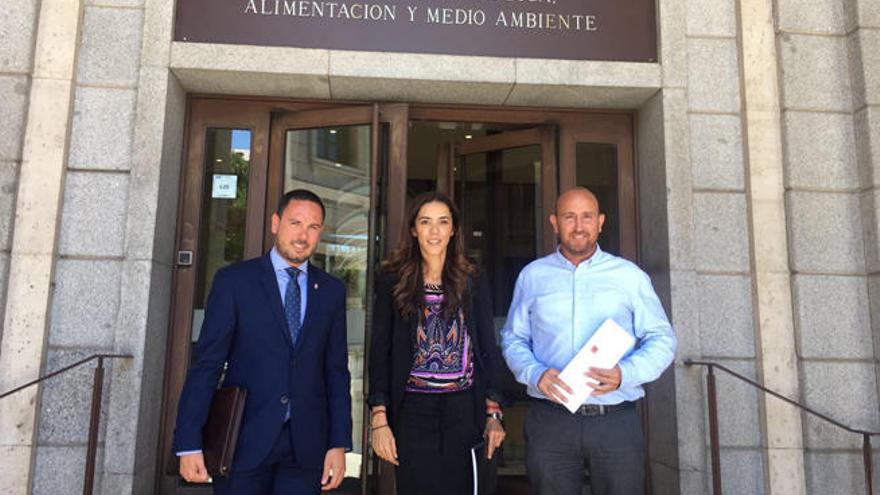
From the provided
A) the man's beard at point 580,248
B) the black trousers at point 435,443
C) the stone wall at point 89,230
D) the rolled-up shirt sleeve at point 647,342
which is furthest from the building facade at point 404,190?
the black trousers at point 435,443

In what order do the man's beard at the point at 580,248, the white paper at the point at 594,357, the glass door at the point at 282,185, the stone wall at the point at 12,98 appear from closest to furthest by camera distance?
1. the white paper at the point at 594,357
2. the man's beard at the point at 580,248
3. the stone wall at the point at 12,98
4. the glass door at the point at 282,185

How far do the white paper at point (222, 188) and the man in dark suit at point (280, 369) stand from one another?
197 cm

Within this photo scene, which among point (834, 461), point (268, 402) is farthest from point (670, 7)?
point (268, 402)

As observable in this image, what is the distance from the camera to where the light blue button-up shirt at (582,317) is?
120 inches

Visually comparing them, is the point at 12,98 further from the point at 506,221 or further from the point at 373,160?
the point at 506,221

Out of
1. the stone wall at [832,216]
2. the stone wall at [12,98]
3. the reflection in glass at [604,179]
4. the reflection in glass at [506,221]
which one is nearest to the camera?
the stone wall at [12,98]

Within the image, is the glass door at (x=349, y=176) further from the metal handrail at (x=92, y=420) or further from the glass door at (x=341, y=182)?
the metal handrail at (x=92, y=420)

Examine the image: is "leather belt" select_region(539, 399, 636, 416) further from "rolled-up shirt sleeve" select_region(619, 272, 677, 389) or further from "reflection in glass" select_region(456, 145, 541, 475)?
"reflection in glass" select_region(456, 145, 541, 475)

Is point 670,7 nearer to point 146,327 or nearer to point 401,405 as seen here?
point 401,405

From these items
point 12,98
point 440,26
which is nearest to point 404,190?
point 440,26

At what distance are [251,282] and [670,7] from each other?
376cm

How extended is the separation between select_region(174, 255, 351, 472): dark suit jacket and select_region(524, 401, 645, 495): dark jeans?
3.15 ft

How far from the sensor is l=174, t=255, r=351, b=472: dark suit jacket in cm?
269

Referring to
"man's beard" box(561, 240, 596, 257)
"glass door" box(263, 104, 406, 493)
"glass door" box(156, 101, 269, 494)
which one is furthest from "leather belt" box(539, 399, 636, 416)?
"glass door" box(156, 101, 269, 494)
